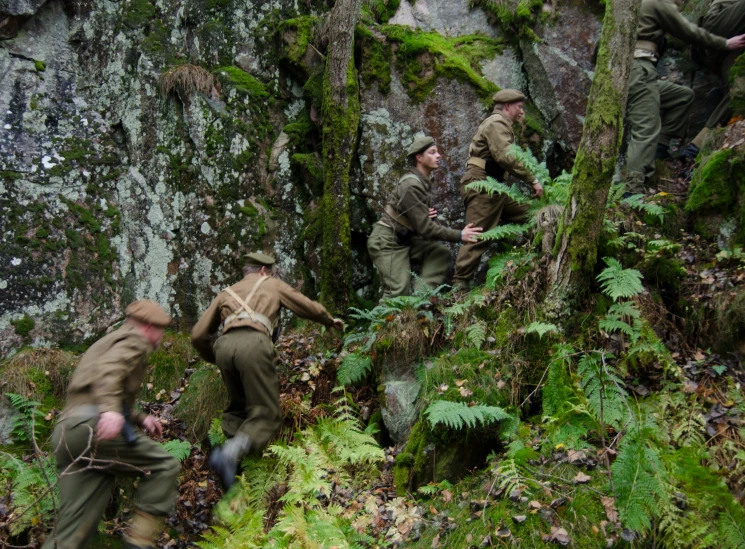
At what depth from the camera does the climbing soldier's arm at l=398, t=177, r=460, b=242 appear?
7969 mm

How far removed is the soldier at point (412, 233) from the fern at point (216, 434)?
2.72 m

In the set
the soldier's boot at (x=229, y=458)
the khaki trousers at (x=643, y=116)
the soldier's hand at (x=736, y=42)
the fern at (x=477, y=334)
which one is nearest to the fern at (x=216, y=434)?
the soldier's boot at (x=229, y=458)

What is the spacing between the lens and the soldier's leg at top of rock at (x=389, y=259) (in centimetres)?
814

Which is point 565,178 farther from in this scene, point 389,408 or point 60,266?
point 60,266

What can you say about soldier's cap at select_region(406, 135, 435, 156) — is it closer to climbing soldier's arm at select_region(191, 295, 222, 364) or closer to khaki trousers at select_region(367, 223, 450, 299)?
khaki trousers at select_region(367, 223, 450, 299)

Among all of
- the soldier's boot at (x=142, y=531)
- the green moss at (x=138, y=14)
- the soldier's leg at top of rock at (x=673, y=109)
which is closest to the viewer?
the soldier's boot at (x=142, y=531)

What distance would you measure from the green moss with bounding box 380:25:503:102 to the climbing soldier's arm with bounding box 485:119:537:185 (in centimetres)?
146

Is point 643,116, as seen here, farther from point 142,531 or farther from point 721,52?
point 142,531

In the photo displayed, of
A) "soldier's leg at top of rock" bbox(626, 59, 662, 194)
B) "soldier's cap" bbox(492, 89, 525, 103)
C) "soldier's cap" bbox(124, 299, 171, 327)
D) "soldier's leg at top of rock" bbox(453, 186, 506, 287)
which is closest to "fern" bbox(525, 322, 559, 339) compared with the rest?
"soldier's leg at top of rock" bbox(453, 186, 506, 287)

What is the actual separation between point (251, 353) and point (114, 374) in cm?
150

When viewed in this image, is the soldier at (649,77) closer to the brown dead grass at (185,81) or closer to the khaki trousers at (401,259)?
the khaki trousers at (401,259)

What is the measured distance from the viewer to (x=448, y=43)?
9750 millimetres

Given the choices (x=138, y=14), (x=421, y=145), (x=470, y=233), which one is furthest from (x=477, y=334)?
(x=138, y=14)

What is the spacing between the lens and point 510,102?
8.00 meters
